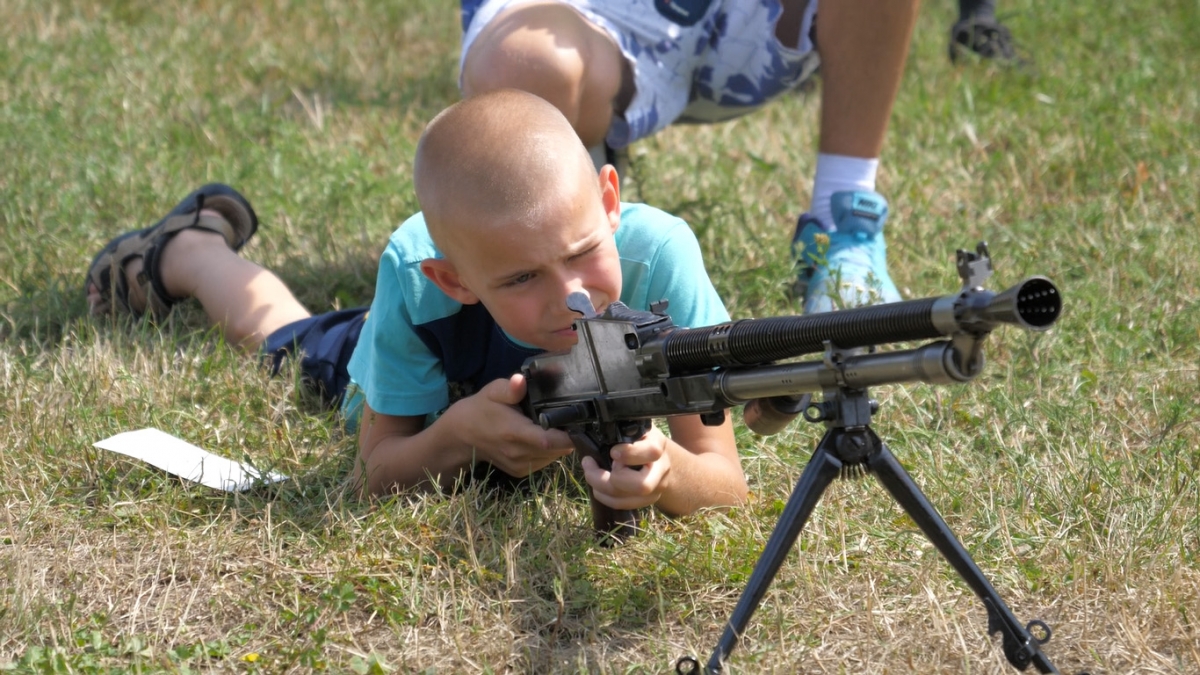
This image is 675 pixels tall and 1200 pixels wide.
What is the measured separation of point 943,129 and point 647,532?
319 centimetres

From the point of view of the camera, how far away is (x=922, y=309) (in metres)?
1.72

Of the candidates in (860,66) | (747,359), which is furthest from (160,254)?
(747,359)

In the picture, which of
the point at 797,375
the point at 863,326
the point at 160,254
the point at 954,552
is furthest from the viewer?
the point at 160,254

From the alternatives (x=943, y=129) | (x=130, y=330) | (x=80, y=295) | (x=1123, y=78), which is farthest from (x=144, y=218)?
(x=1123, y=78)

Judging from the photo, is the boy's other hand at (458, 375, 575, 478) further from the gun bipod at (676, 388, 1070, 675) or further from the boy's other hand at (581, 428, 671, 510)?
the gun bipod at (676, 388, 1070, 675)

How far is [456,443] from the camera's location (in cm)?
277

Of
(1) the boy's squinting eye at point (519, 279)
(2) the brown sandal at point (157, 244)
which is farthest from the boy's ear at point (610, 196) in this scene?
(2) the brown sandal at point (157, 244)

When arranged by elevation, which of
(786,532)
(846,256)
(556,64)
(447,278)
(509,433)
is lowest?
(846,256)

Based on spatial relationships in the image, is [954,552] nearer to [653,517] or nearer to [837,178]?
[653,517]

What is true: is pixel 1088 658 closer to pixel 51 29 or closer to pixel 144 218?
pixel 144 218

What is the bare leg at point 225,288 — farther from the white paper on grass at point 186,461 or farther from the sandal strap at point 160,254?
the white paper on grass at point 186,461

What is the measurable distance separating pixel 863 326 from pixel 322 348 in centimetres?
210

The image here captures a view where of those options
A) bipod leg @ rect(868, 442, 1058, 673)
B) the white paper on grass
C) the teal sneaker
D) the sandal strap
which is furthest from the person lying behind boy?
the teal sneaker

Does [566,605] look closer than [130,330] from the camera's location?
Yes
